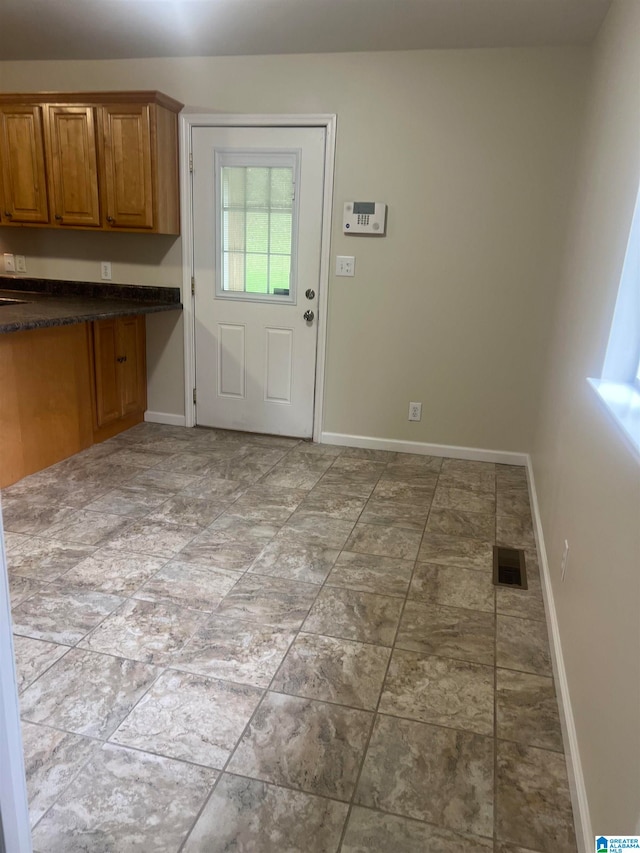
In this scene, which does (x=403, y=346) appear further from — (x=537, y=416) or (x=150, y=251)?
(x=150, y=251)

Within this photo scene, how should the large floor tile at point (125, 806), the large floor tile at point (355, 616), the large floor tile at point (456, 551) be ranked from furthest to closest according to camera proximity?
the large floor tile at point (456, 551) < the large floor tile at point (355, 616) < the large floor tile at point (125, 806)

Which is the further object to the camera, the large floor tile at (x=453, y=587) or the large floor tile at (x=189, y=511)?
the large floor tile at (x=189, y=511)

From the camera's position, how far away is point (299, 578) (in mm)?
2461

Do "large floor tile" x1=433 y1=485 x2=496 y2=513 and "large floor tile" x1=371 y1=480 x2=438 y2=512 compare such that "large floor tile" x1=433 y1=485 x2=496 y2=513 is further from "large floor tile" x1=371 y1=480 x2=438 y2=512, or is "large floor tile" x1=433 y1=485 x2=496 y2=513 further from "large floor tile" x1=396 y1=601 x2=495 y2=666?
"large floor tile" x1=396 y1=601 x2=495 y2=666

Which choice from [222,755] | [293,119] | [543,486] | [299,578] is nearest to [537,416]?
[543,486]

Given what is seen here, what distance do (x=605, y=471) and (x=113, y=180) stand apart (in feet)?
11.2

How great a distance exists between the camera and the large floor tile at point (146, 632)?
1.97 meters

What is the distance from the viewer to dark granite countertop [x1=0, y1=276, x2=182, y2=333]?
3135mm

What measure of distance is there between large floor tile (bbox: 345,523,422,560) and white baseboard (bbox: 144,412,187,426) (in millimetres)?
1980

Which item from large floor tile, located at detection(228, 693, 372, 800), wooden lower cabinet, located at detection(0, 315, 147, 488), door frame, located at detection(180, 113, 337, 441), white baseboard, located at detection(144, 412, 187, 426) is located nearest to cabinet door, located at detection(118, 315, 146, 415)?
wooden lower cabinet, located at detection(0, 315, 147, 488)

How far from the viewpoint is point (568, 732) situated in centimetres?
164

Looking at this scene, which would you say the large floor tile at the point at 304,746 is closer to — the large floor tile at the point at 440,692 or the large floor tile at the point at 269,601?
the large floor tile at the point at 440,692

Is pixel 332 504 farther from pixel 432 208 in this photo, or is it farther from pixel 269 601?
pixel 432 208

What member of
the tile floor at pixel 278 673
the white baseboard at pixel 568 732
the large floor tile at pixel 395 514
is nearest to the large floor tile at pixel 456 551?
the tile floor at pixel 278 673
